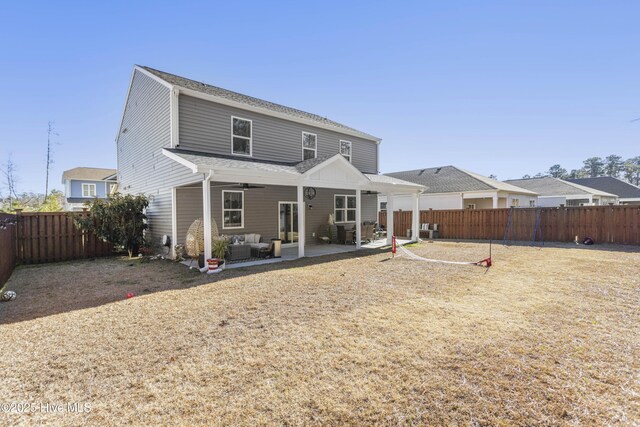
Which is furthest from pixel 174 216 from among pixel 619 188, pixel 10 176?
pixel 619 188

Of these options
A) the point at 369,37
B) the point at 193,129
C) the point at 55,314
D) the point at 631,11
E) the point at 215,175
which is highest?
the point at 369,37

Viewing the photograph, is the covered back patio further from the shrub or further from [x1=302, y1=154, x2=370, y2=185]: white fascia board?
the shrub

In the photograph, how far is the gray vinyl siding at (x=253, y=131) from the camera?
10281 mm

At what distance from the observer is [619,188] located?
32.8 m

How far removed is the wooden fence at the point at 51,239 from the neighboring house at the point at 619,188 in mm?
45372

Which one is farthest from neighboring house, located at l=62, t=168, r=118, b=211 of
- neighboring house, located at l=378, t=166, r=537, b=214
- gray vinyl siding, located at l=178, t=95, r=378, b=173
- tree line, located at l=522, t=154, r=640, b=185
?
tree line, located at l=522, t=154, r=640, b=185

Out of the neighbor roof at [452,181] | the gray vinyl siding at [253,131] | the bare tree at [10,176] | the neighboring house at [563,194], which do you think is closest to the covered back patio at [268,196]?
the gray vinyl siding at [253,131]

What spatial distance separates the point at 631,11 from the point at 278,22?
11.0 meters

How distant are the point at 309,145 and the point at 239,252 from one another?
6.68 meters

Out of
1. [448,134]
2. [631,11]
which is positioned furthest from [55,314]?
[448,134]

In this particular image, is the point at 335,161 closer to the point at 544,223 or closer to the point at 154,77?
the point at 154,77

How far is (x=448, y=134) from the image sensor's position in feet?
77.9

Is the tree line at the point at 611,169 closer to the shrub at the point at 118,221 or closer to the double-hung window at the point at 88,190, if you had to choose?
the shrub at the point at 118,221

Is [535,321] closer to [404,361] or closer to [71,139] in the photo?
[404,361]
